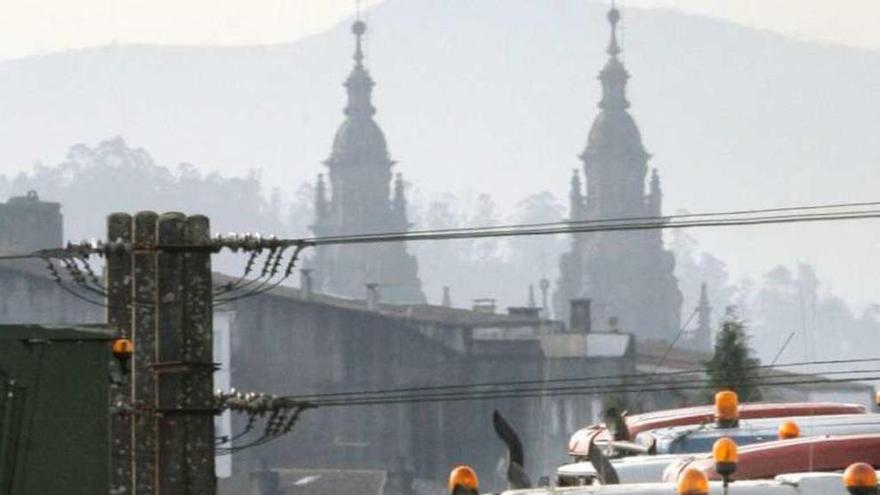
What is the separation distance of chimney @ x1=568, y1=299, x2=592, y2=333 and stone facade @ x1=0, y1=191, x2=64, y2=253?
2042cm

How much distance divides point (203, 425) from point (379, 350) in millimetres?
91901

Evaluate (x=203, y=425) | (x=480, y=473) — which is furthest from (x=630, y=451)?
(x=480, y=473)

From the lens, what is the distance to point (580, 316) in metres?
140

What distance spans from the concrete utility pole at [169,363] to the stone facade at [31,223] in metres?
109

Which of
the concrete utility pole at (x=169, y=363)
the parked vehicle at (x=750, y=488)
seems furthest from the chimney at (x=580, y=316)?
the parked vehicle at (x=750, y=488)

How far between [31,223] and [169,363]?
11263cm

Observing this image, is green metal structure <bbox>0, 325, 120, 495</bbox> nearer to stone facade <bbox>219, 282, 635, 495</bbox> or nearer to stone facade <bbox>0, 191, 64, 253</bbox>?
stone facade <bbox>219, 282, 635, 495</bbox>

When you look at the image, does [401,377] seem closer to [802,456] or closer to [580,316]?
[580,316]

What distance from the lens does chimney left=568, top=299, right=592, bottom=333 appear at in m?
135

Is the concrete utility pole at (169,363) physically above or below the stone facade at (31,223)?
below

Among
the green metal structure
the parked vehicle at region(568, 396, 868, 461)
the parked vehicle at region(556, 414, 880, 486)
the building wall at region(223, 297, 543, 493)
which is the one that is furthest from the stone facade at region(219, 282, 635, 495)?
the green metal structure

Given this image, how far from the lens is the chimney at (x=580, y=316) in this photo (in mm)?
135000

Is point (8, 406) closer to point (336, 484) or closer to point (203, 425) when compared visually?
point (203, 425)

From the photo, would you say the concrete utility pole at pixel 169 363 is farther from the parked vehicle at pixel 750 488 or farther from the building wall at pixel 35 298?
the building wall at pixel 35 298
